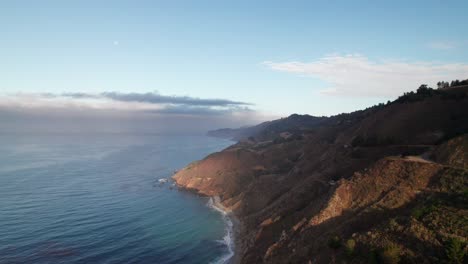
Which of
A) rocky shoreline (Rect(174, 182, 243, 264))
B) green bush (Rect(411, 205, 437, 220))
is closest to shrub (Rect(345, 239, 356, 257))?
green bush (Rect(411, 205, 437, 220))

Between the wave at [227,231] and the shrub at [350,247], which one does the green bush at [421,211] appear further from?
the wave at [227,231]

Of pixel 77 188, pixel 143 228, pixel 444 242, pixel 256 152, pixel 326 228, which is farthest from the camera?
pixel 256 152

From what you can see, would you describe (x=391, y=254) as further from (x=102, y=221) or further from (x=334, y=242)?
(x=102, y=221)

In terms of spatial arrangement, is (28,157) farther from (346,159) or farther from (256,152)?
(346,159)

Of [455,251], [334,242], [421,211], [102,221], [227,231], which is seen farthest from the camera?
[102,221]

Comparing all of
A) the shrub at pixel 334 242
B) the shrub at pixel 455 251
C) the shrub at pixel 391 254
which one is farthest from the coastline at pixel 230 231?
the shrub at pixel 455 251

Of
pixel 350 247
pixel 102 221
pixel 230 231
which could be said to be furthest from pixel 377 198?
pixel 102 221

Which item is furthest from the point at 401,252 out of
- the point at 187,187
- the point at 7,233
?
the point at 187,187
